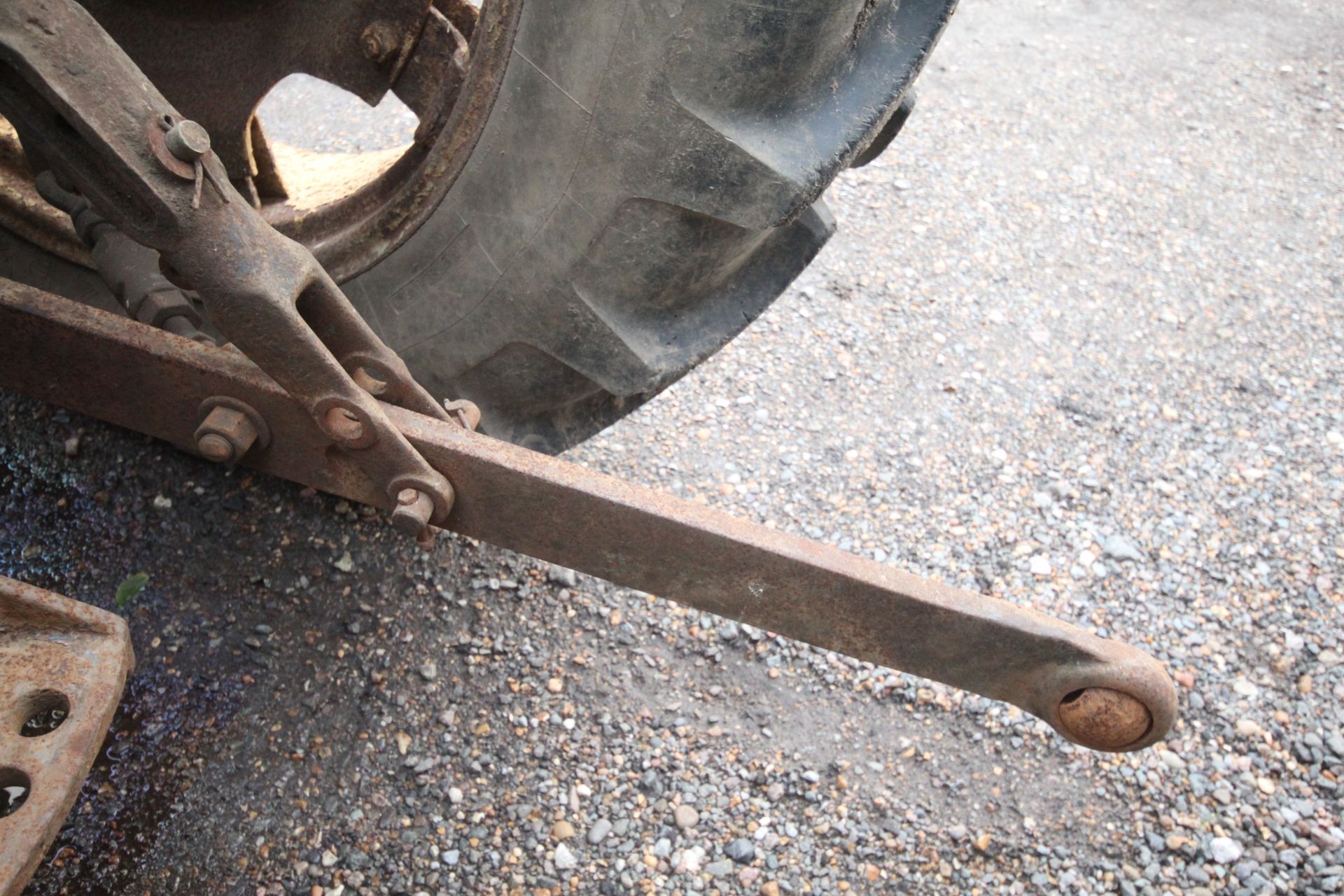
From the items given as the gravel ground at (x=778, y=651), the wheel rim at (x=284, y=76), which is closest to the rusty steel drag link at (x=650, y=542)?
the wheel rim at (x=284, y=76)

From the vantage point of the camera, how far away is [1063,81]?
3.77 meters

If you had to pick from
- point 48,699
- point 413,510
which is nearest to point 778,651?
point 413,510

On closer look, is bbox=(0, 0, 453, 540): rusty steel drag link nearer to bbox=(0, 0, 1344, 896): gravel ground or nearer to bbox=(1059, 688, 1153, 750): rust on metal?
bbox=(0, 0, 1344, 896): gravel ground

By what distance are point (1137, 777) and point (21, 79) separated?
1895mm

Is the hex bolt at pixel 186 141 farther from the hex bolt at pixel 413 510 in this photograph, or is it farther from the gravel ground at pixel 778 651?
the gravel ground at pixel 778 651

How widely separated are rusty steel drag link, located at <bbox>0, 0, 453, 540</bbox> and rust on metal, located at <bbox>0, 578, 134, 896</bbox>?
307mm

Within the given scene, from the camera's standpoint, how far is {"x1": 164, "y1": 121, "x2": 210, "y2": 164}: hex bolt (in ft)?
3.53

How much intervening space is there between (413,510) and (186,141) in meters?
0.49

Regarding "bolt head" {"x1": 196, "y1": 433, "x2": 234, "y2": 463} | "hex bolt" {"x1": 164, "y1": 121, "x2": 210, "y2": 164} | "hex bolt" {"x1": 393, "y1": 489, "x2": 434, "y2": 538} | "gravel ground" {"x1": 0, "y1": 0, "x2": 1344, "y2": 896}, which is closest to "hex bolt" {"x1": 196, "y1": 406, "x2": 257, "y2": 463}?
"bolt head" {"x1": 196, "y1": 433, "x2": 234, "y2": 463}

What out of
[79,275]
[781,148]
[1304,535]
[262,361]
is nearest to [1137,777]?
[1304,535]

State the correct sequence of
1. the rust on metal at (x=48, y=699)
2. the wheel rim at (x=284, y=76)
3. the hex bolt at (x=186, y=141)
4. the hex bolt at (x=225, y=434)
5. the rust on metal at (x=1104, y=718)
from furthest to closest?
the wheel rim at (x=284, y=76)
the hex bolt at (x=225, y=434)
the rust on metal at (x=1104, y=718)
the hex bolt at (x=186, y=141)
the rust on metal at (x=48, y=699)

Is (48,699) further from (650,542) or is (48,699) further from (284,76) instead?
(284,76)

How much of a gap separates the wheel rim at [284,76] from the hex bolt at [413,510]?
41 centimetres

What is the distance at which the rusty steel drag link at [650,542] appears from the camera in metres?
1.24
